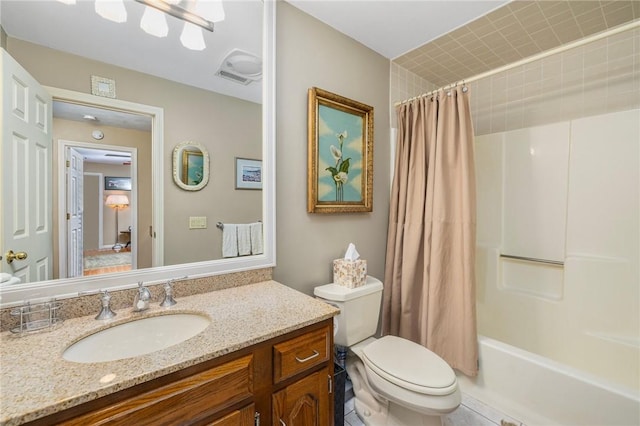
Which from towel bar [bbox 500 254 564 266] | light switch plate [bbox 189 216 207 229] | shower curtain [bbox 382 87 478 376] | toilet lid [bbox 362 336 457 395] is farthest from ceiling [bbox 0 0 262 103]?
towel bar [bbox 500 254 564 266]

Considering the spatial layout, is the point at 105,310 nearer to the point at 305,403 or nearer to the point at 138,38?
the point at 305,403

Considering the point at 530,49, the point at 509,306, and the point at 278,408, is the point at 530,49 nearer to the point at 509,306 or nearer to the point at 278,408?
the point at 509,306

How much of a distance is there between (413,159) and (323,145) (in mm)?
650

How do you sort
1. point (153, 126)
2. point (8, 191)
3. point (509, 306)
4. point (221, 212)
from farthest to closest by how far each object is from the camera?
1. point (509, 306)
2. point (221, 212)
3. point (153, 126)
4. point (8, 191)

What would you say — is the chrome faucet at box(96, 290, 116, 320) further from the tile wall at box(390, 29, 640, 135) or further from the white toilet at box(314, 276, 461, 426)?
the tile wall at box(390, 29, 640, 135)

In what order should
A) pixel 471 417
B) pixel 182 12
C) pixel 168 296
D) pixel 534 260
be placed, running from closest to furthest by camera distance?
pixel 168 296 → pixel 182 12 → pixel 471 417 → pixel 534 260

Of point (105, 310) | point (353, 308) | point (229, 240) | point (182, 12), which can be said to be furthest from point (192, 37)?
point (353, 308)

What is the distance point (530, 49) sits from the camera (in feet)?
6.42

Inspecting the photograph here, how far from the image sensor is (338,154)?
174 centimetres

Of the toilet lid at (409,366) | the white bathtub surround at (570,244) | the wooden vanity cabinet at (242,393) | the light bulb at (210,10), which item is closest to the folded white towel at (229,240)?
the wooden vanity cabinet at (242,393)

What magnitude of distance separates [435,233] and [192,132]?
4.72ft

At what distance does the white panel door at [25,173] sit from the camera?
0.86 m

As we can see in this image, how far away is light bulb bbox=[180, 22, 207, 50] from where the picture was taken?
1217 mm

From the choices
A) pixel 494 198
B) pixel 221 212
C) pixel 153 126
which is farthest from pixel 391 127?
pixel 153 126
